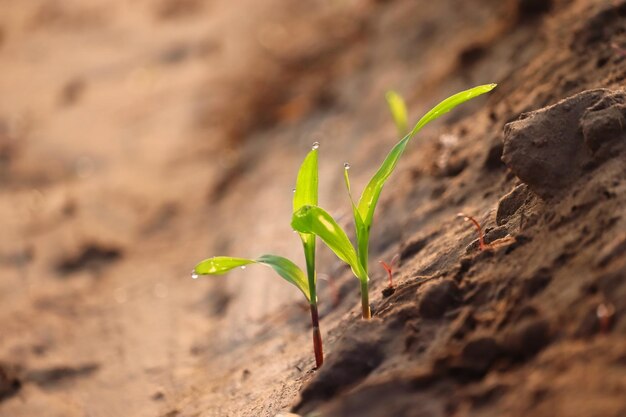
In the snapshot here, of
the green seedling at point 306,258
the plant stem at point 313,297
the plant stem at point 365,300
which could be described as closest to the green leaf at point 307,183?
the green seedling at point 306,258

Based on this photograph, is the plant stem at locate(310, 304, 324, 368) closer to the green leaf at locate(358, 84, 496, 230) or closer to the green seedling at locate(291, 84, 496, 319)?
the green seedling at locate(291, 84, 496, 319)

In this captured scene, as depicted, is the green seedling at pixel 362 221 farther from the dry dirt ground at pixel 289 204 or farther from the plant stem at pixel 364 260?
the dry dirt ground at pixel 289 204

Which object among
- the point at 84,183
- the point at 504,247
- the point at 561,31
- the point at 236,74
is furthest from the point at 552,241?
the point at 236,74

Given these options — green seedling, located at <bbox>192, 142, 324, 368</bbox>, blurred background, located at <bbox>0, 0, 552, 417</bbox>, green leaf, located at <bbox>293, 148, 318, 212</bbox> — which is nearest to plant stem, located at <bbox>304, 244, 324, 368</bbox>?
green seedling, located at <bbox>192, 142, 324, 368</bbox>

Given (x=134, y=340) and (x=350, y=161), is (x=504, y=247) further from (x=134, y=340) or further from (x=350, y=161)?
(x=350, y=161)

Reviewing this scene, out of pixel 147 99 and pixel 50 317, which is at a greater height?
pixel 147 99

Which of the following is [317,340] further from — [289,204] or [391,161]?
[289,204]
